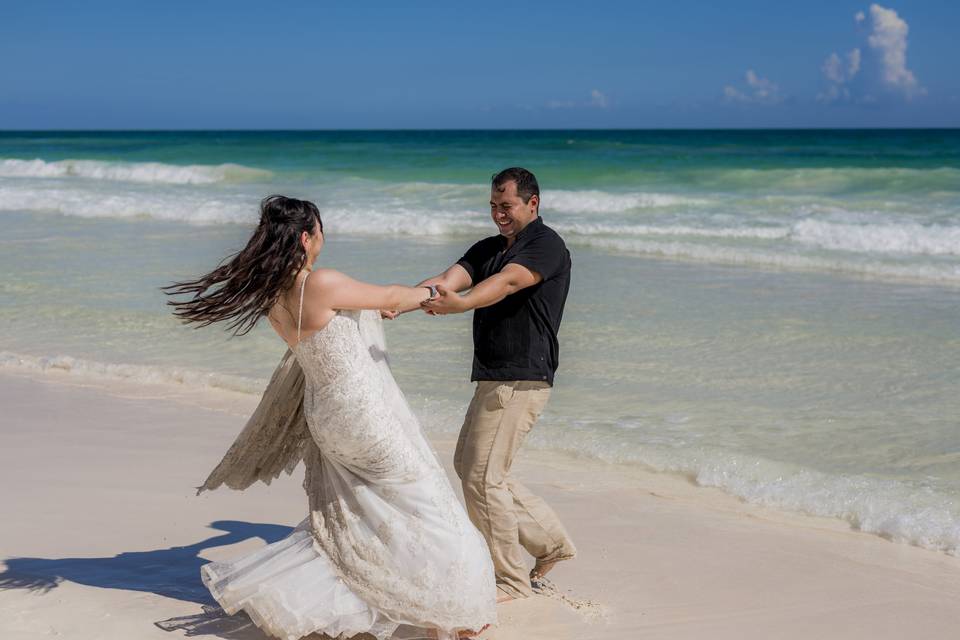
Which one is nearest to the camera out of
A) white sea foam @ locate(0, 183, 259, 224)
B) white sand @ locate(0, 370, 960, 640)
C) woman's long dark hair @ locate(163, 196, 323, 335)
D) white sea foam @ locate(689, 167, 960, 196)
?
woman's long dark hair @ locate(163, 196, 323, 335)

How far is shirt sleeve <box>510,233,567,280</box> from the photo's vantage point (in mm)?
4031

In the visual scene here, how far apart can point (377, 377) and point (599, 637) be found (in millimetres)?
1283

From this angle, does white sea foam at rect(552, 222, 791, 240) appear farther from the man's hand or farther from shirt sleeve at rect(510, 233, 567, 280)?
the man's hand

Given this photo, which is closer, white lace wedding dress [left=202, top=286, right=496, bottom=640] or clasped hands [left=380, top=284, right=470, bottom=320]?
white lace wedding dress [left=202, top=286, right=496, bottom=640]

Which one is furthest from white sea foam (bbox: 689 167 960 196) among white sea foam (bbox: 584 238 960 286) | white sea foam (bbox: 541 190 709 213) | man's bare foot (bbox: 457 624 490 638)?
man's bare foot (bbox: 457 624 490 638)

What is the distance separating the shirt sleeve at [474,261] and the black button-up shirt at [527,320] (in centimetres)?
16

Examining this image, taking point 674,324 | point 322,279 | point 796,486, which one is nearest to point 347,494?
point 322,279

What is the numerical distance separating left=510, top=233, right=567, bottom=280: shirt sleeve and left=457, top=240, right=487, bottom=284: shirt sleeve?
1.05 feet

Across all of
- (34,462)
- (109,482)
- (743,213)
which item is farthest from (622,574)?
(743,213)

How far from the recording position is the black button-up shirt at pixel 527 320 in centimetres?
409

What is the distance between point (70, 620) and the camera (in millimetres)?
3842

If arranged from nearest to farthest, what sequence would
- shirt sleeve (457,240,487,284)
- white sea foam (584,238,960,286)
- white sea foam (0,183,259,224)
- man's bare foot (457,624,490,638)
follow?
1. man's bare foot (457,624,490,638)
2. shirt sleeve (457,240,487,284)
3. white sea foam (584,238,960,286)
4. white sea foam (0,183,259,224)

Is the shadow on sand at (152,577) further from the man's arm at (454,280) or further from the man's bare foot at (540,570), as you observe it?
the man's arm at (454,280)

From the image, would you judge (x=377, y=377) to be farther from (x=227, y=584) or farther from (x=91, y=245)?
(x=91, y=245)
